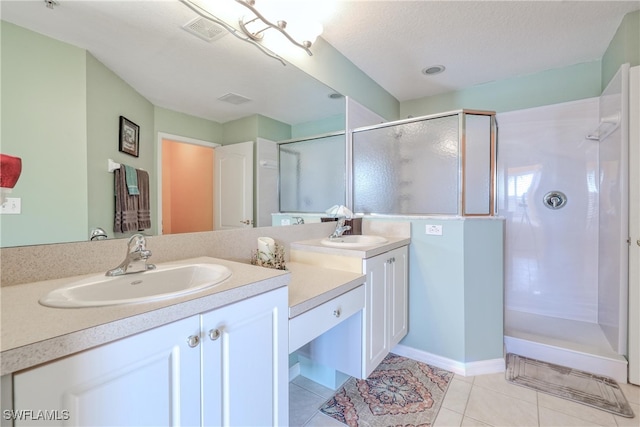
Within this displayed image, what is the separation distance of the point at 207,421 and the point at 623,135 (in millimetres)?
2705

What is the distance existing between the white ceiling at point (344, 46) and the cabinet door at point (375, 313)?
106 cm

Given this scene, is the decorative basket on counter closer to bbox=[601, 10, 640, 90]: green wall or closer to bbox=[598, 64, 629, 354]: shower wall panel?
bbox=[598, 64, 629, 354]: shower wall panel

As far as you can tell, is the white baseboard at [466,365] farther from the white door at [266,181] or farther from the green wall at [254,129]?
the green wall at [254,129]

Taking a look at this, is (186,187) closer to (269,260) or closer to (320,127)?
(269,260)

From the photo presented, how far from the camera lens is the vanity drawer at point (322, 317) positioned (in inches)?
40.7

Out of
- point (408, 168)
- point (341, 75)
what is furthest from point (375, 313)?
point (341, 75)

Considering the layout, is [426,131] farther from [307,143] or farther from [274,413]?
[274,413]

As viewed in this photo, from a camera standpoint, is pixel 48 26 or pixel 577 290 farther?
pixel 577 290

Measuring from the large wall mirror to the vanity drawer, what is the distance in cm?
71

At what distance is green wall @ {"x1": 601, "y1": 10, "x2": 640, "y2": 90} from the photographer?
1793mm

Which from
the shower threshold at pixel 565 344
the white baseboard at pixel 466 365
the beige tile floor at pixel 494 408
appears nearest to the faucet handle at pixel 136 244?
the beige tile floor at pixel 494 408

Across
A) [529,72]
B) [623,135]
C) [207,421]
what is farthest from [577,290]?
[207,421]

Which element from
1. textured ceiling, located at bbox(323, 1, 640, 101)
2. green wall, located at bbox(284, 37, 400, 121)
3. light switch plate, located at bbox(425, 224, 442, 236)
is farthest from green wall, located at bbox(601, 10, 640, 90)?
green wall, located at bbox(284, 37, 400, 121)

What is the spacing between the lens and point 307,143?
194 cm
